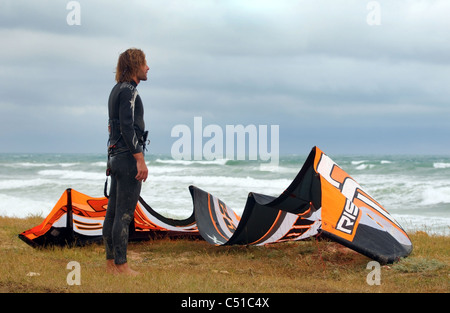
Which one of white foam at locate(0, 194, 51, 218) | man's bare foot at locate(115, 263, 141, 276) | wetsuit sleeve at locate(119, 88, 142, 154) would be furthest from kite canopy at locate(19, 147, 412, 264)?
white foam at locate(0, 194, 51, 218)

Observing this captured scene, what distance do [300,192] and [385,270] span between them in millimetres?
1326

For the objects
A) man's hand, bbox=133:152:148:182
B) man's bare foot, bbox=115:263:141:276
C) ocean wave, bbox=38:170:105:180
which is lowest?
ocean wave, bbox=38:170:105:180

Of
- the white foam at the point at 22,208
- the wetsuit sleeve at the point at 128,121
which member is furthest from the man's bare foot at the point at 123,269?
the white foam at the point at 22,208

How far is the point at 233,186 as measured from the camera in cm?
3011

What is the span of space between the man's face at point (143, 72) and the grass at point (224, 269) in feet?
6.54

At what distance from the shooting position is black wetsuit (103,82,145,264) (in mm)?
4816

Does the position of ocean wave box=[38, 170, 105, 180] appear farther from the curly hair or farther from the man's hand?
the man's hand

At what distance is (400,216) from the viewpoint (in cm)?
1616

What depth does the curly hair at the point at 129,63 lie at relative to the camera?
16.5 ft

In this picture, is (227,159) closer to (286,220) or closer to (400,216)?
(400,216)

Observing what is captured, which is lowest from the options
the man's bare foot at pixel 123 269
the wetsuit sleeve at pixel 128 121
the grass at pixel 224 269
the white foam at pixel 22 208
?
the white foam at pixel 22 208

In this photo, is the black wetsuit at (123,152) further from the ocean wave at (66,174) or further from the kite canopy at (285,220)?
the ocean wave at (66,174)

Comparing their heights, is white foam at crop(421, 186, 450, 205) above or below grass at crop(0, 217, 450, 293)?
below
